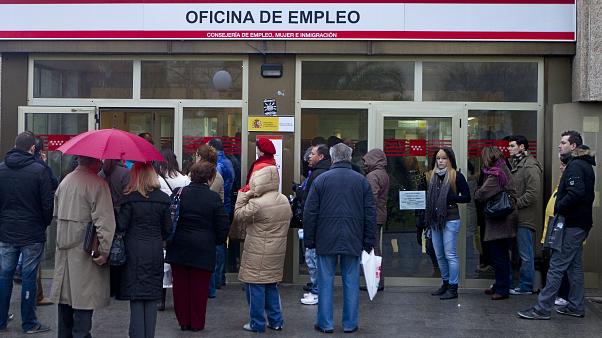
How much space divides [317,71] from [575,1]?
3230mm

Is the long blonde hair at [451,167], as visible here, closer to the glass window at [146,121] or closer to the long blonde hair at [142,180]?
the glass window at [146,121]

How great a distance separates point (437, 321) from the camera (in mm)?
7438

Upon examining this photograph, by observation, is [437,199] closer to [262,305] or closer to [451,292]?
[451,292]

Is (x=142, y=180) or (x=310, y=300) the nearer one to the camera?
(x=142, y=180)

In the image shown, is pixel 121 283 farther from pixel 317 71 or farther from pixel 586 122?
pixel 586 122

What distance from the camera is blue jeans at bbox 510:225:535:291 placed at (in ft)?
27.7

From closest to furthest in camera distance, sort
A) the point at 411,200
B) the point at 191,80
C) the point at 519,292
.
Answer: the point at 519,292 < the point at 411,200 < the point at 191,80

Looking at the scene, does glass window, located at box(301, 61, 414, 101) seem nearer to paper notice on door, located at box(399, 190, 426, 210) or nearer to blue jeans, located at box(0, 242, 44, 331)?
paper notice on door, located at box(399, 190, 426, 210)

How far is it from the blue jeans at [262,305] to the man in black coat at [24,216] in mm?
2032

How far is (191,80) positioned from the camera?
9320mm

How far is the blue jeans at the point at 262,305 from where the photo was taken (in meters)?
6.76

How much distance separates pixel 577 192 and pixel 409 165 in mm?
2436

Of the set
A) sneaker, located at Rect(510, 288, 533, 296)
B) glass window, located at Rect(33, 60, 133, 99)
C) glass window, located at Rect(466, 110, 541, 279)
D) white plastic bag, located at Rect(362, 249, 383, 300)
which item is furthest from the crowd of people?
glass window, located at Rect(33, 60, 133, 99)

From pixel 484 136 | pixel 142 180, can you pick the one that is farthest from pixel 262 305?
pixel 484 136
